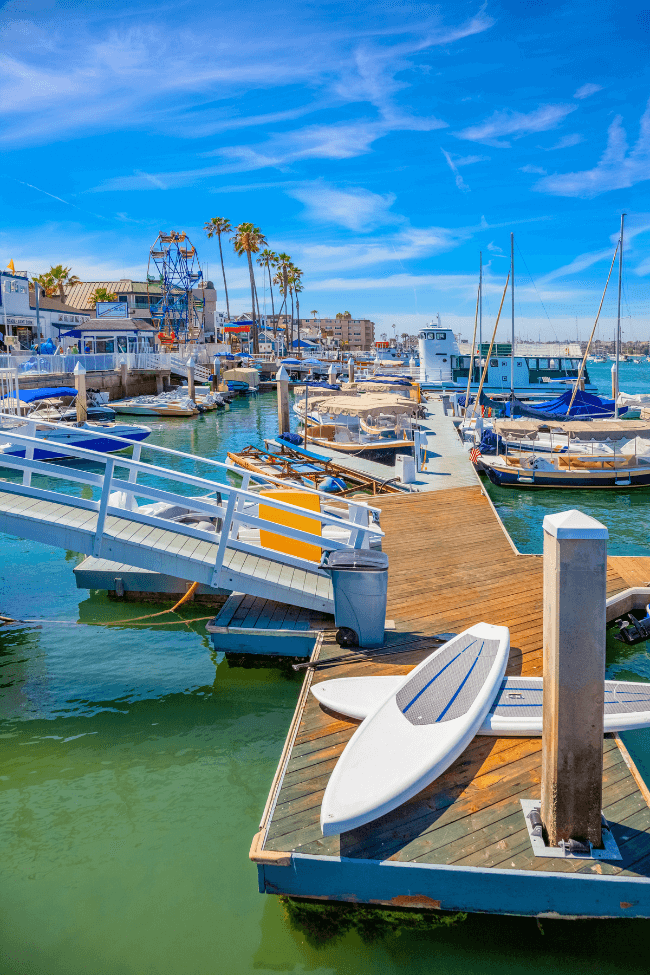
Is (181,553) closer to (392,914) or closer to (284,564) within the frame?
(284,564)

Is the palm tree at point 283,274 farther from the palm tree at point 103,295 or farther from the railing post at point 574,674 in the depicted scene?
the railing post at point 574,674

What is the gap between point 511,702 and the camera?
20.4ft

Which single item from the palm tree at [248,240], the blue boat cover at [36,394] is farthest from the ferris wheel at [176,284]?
the blue boat cover at [36,394]

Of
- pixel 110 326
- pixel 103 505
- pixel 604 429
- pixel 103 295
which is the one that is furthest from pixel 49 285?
pixel 103 505

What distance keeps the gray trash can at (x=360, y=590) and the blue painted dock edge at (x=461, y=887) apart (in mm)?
3321

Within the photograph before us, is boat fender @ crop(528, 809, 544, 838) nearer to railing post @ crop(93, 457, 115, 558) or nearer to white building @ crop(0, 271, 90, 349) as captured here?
railing post @ crop(93, 457, 115, 558)

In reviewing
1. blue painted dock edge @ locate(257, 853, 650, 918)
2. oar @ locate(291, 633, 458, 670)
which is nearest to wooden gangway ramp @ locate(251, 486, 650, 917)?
blue painted dock edge @ locate(257, 853, 650, 918)

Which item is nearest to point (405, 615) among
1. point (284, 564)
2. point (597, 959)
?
point (284, 564)

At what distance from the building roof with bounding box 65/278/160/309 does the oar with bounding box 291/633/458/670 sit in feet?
343

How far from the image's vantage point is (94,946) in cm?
475

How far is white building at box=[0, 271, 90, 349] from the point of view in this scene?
55.0 m

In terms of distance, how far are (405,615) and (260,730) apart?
2355mm

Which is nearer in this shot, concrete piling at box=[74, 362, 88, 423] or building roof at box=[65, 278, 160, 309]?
concrete piling at box=[74, 362, 88, 423]

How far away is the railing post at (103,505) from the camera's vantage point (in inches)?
319
